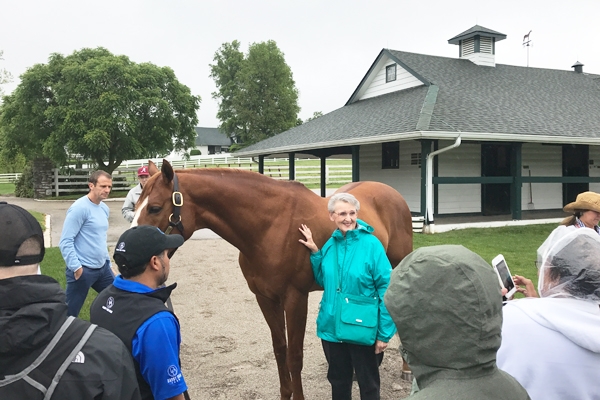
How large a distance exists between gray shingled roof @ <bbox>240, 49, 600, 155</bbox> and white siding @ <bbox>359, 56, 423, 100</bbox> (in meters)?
0.30

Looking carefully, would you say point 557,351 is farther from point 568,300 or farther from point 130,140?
point 130,140

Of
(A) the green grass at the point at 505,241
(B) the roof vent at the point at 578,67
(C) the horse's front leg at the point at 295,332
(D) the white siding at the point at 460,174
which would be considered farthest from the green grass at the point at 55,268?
(B) the roof vent at the point at 578,67

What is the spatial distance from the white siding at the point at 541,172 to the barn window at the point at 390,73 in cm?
512

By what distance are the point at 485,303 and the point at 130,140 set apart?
2534 centimetres

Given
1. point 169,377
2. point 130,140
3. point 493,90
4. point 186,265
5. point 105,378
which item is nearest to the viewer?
point 105,378

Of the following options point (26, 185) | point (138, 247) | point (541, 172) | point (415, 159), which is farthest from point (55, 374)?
point (26, 185)

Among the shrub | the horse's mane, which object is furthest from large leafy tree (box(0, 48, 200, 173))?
the horse's mane

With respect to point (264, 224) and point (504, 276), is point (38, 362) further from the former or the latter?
point (264, 224)

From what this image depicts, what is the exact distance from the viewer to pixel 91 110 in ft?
77.7

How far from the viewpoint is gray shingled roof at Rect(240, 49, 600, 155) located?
13.0 metres

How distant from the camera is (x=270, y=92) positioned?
52469mm

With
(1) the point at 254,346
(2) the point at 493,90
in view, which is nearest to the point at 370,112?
(2) the point at 493,90

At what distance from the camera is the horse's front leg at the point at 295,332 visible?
3416 millimetres

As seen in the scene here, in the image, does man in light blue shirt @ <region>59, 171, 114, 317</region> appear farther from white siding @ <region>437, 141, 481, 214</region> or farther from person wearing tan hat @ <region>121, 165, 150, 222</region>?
white siding @ <region>437, 141, 481, 214</region>
